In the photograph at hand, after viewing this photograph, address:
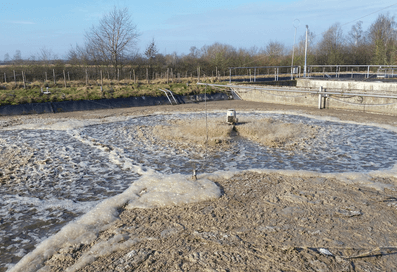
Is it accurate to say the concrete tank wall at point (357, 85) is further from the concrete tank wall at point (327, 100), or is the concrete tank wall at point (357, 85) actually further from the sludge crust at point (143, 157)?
the sludge crust at point (143, 157)

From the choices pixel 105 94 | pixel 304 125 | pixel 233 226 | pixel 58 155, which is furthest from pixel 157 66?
pixel 233 226

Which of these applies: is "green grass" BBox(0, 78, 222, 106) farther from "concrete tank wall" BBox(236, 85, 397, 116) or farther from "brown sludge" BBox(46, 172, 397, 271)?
"brown sludge" BBox(46, 172, 397, 271)

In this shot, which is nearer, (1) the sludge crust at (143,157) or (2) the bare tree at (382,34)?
(1) the sludge crust at (143,157)

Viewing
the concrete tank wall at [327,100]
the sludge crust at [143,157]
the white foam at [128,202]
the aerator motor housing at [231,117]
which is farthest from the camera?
the concrete tank wall at [327,100]

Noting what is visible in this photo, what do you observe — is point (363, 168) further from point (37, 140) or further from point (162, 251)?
point (37, 140)

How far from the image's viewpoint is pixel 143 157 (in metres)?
8.64

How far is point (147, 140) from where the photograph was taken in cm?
1057

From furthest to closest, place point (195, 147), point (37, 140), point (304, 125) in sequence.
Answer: point (304, 125) → point (37, 140) → point (195, 147)

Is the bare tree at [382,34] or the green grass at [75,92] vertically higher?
the bare tree at [382,34]

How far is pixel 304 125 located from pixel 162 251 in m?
9.99

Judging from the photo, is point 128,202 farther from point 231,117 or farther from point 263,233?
point 231,117

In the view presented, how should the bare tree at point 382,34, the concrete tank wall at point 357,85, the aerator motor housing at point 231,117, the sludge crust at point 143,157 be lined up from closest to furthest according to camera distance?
the sludge crust at point 143,157
the aerator motor housing at point 231,117
the concrete tank wall at point 357,85
the bare tree at point 382,34

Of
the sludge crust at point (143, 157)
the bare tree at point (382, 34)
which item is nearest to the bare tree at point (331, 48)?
the bare tree at point (382, 34)

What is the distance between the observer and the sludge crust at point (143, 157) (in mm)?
6355
